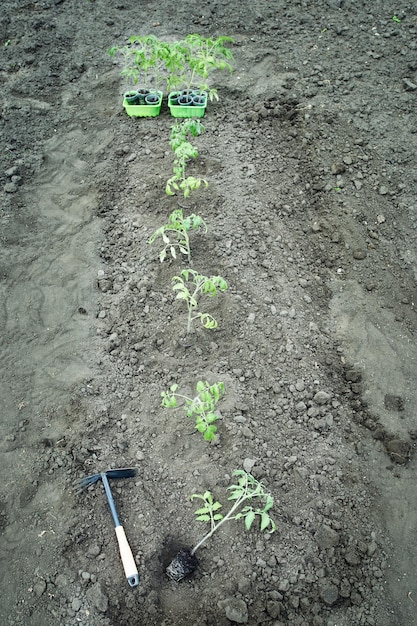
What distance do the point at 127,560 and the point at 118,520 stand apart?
0.23 m

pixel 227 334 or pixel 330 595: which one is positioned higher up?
pixel 227 334

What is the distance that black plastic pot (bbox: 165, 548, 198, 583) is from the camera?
256 cm

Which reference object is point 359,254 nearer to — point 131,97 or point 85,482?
point 85,482

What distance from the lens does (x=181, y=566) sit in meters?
2.56

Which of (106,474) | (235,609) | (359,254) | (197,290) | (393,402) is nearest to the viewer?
(235,609)

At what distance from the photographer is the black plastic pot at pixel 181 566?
2559 mm

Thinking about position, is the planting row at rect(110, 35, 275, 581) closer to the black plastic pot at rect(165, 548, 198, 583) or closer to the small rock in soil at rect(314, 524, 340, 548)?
the black plastic pot at rect(165, 548, 198, 583)

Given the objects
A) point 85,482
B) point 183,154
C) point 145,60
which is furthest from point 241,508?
point 145,60

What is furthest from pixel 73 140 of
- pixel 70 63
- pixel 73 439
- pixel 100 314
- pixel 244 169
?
pixel 73 439

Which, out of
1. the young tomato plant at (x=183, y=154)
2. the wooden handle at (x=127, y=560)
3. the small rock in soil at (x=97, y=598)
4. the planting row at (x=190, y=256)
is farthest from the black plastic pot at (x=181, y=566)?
the young tomato plant at (x=183, y=154)

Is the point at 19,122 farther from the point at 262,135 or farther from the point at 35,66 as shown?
the point at 262,135

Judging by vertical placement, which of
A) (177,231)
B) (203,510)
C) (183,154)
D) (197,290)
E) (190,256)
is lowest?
(203,510)

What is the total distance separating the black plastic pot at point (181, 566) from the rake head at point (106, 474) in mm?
547

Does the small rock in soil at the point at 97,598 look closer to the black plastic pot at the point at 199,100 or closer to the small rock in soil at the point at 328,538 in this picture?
the small rock in soil at the point at 328,538
